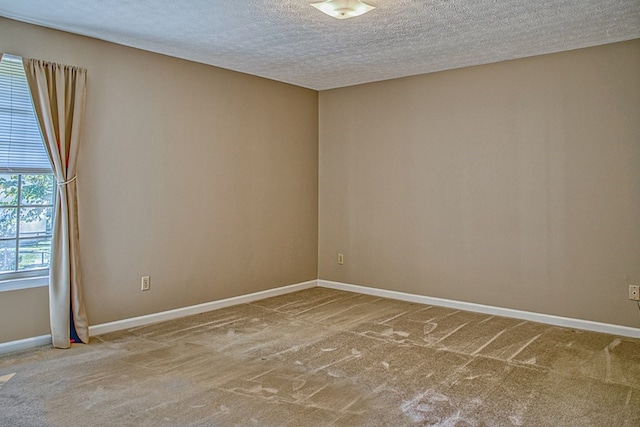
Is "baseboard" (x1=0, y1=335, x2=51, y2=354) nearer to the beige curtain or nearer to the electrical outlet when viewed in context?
the beige curtain

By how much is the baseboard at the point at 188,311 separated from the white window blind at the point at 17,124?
1422mm

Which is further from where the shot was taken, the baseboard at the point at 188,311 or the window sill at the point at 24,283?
the baseboard at the point at 188,311

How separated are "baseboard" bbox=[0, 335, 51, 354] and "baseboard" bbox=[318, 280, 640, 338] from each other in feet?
10.7

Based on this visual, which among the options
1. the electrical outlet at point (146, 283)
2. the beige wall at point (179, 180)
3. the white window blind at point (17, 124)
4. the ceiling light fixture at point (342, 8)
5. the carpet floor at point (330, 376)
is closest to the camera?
the carpet floor at point (330, 376)

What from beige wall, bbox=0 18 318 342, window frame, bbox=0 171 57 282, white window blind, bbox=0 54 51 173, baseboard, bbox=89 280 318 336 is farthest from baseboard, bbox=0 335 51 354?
white window blind, bbox=0 54 51 173

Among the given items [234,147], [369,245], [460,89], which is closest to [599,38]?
[460,89]

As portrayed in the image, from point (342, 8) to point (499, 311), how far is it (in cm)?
327

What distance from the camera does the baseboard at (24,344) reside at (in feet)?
11.8

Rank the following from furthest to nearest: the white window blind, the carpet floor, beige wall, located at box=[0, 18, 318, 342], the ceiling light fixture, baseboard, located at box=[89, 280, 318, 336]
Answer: baseboard, located at box=[89, 280, 318, 336]
beige wall, located at box=[0, 18, 318, 342]
the white window blind
the ceiling light fixture
the carpet floor

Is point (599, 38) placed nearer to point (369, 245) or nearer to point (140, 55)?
point (369, 245)

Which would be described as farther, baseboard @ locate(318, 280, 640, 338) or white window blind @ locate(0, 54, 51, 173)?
baseboard @ locate(318, 280, 640, 338)

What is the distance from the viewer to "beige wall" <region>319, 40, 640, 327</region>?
4172 millimetres

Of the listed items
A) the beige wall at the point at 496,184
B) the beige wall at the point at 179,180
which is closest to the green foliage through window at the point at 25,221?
the beige wall at the point at 179,180

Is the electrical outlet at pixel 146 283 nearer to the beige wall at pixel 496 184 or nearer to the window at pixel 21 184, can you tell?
the window at pixel 21 184
